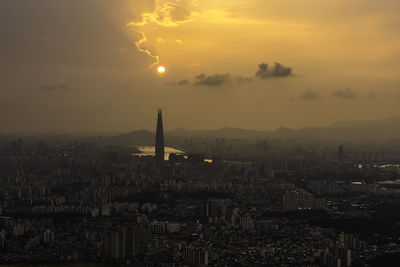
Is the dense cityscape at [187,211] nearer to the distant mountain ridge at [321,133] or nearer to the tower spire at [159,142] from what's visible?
the tower spire at [159,142]

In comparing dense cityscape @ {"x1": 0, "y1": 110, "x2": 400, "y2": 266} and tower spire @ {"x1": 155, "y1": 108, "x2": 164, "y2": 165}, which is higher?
tower spire @ {"x1": 155, "y1": 108, "x2": 164, "y2": 165}

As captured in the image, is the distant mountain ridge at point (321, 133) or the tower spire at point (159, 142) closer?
the tower spire at point (159, 142)

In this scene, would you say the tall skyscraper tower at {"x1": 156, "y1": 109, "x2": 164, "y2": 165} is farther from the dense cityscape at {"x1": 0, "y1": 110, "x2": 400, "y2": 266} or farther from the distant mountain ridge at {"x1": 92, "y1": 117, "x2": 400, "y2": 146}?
the distant mountain ridge at {"x1": 92, "y1": 117, "x2": 400, "y2": 146}

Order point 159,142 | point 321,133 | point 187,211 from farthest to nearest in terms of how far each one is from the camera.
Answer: point 321,133 → point 159,142 → point 187,211

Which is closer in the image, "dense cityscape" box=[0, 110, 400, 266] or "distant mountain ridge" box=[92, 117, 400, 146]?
"dense cityscape" box=[0, 110, 400, 266]

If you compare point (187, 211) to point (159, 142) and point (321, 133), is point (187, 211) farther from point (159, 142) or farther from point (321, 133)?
point (321, 133)

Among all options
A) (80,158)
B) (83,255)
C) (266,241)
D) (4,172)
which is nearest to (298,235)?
(266,241)

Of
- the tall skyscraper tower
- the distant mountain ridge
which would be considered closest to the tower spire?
the tall skyscraper tower

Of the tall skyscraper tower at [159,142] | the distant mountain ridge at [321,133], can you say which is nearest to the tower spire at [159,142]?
the tall skyscraper tower at [159,142]

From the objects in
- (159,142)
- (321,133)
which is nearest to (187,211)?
→ (159,142)

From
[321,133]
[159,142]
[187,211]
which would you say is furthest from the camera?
[321,133]
